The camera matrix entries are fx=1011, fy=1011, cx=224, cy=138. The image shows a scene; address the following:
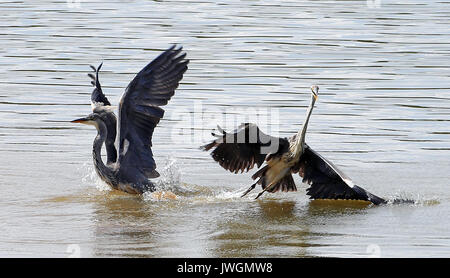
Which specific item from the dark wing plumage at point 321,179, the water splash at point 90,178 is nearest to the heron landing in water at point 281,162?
the dark wing plumage at point 321,179

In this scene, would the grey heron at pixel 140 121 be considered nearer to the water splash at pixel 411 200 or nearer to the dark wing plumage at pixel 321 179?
the dark wing plumage at pixel 321 179

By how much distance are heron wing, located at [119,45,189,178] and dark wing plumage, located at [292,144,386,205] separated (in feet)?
4.97

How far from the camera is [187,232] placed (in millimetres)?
8812

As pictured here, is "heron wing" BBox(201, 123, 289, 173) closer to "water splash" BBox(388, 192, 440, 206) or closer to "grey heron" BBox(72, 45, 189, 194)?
"grey heron" BBox(72, 45, 189, 194)

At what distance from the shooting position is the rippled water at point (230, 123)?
28.6ft

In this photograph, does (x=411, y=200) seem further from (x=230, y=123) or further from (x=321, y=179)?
(x=230, y=123)

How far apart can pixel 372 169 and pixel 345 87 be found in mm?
4494

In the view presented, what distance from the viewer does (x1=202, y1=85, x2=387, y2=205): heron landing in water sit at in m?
9.96

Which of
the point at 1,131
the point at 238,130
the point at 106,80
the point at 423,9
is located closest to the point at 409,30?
the point at 423,9

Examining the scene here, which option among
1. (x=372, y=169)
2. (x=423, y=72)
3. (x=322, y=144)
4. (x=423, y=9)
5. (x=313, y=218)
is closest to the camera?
(x=313, y=218)

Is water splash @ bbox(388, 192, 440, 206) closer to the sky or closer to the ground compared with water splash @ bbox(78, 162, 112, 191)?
closer to the sky

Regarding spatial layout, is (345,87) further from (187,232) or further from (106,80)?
(187,232)

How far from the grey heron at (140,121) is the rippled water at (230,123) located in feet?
0.69

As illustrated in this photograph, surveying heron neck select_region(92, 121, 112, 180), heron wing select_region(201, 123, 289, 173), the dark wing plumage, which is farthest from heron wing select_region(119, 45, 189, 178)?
the dark wing plumage
